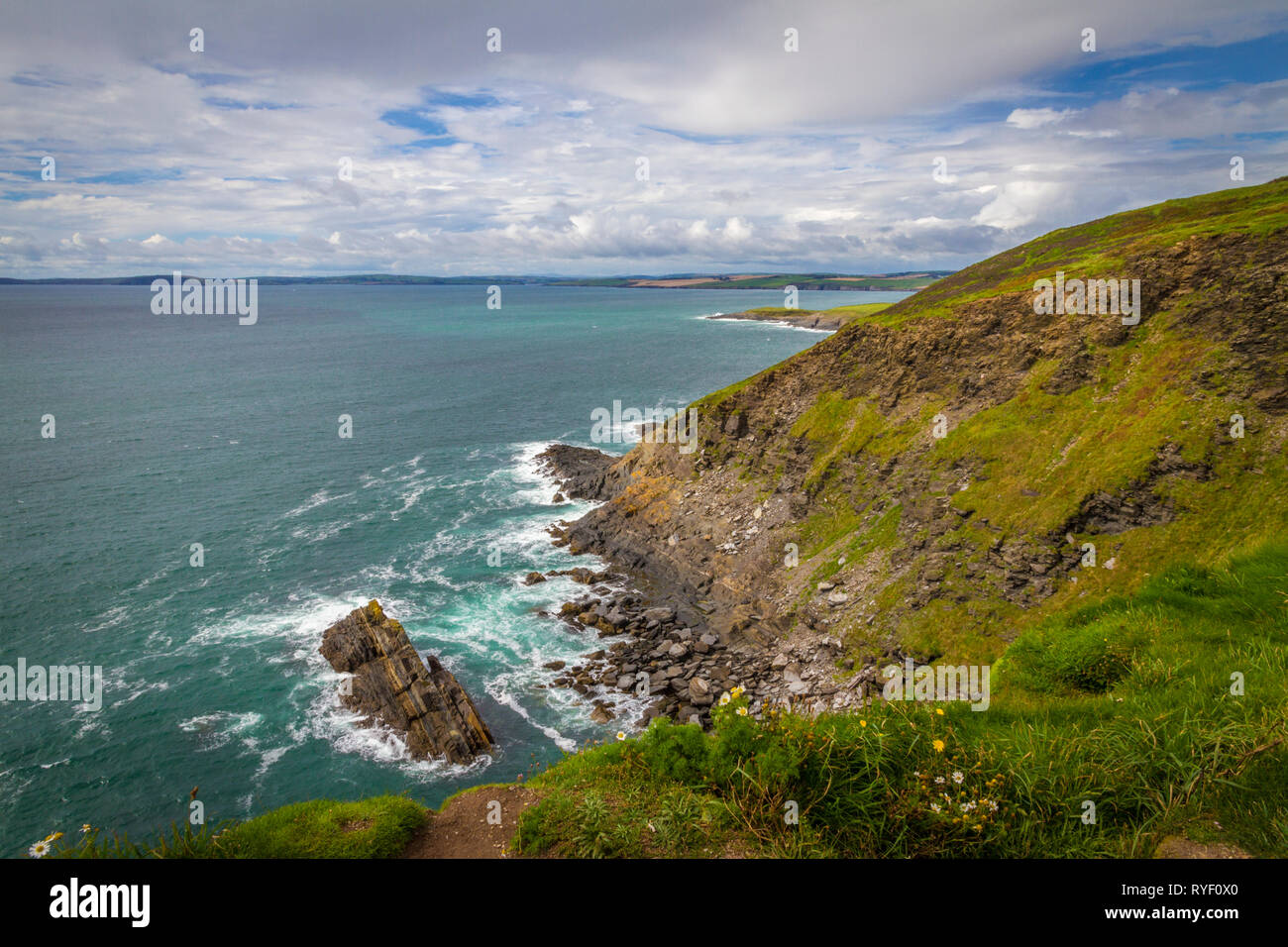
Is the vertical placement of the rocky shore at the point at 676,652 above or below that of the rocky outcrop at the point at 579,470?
below

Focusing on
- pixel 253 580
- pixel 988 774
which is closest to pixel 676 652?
pixel 988 774

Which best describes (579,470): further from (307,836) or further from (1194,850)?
(1194,850)

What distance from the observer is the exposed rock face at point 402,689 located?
34031 mm

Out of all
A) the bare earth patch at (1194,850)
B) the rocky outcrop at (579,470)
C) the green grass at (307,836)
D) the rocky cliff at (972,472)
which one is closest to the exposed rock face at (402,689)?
the rocky cliff at (972,472)

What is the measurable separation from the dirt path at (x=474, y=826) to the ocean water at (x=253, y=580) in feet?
53.6

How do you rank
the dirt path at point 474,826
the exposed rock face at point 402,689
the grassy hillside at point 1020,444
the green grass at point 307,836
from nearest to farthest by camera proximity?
the green grass at point 307,836 → the dirt path at point 474,826 → the grassy hillside at point 1020,444 → the exposed rock face at point 402,689

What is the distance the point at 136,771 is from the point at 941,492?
154ft

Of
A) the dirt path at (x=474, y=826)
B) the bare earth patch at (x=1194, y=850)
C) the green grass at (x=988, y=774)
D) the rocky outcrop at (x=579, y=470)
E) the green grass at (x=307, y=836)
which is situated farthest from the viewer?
the rocky outcrop at (x=579, y=470)

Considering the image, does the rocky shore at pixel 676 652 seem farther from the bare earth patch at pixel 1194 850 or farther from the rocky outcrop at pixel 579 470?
the bare earth patch at pixel 1194 850

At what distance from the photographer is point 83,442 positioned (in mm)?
76812

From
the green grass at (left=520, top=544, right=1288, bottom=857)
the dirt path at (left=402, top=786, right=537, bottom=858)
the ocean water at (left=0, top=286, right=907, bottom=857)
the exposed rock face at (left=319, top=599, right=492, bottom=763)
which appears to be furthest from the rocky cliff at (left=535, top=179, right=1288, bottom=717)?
the dirt path at (left=402, top=786, right=537, bottom=858)

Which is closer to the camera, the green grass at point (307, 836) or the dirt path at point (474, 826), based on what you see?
the green grass at point (307, 836)
